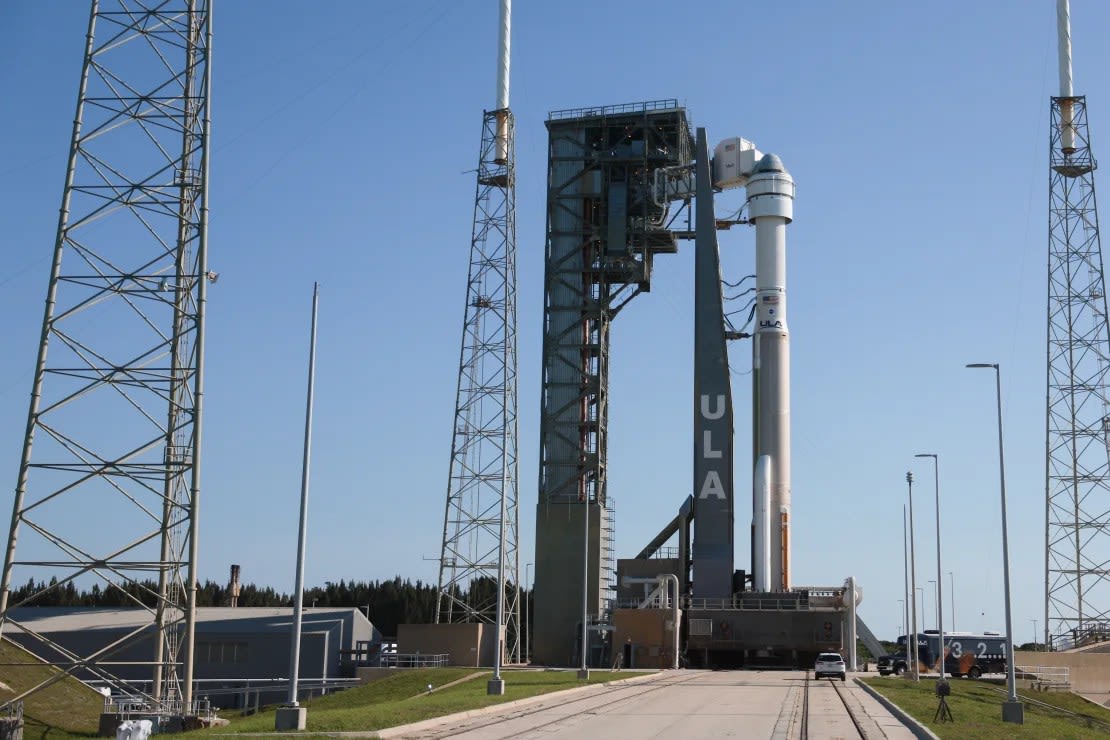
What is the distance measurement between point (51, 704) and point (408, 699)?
34.7 ft

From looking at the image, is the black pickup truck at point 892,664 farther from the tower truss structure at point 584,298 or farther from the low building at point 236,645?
the low building at point 236,645

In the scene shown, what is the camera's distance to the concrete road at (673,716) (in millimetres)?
25984

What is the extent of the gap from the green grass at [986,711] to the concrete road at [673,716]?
1.14m

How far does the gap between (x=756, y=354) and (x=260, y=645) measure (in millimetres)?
31973

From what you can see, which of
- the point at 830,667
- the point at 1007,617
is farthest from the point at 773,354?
the point at 1007,617

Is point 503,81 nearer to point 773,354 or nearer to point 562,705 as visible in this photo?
point 773,354

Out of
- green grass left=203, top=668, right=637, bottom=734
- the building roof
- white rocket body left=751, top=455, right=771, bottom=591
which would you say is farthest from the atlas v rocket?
the building roof

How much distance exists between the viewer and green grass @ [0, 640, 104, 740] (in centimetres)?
3394

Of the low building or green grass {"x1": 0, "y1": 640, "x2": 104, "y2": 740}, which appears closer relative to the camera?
green grass {"x1": 0, "y1": 640, "x2": 104, "y2": 740}

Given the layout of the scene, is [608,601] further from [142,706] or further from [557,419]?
[142,706]

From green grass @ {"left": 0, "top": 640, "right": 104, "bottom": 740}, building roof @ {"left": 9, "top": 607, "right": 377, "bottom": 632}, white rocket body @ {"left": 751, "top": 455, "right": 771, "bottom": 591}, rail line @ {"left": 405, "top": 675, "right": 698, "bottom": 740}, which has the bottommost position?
green grass @ {"left": 0, "top": 640, "right": 104, "bottom": 740}

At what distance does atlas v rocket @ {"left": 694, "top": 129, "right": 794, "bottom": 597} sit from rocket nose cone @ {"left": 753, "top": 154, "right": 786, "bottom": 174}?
0.06m

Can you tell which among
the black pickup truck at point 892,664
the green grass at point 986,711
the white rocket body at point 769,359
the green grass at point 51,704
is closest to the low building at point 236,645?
the green grass at point 51,704

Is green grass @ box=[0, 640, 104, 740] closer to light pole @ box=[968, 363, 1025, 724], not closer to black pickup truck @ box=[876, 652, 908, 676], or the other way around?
light pole @ box=[968, 363, 1025, 724]
